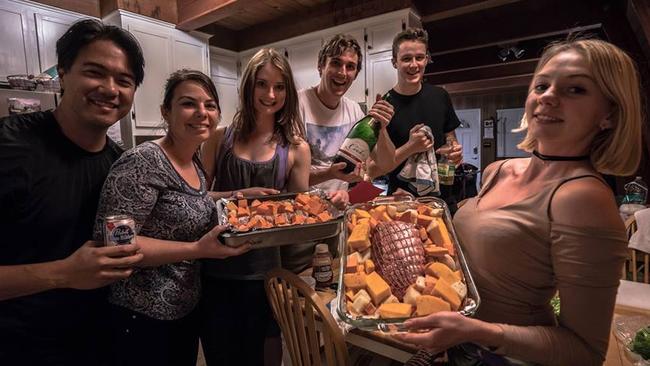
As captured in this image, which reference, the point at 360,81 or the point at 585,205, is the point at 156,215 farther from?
the point at 360,81

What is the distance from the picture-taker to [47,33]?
3.01 meters

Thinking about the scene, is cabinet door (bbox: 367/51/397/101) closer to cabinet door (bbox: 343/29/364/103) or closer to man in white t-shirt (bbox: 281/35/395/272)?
cabinet door (bbox: 343/29/364/103)

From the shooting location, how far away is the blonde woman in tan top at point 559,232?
0.71m

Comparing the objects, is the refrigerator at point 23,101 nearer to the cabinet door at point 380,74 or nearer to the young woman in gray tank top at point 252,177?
the young woman in gray tank top at point 252,177

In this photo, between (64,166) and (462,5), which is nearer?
(64,166)

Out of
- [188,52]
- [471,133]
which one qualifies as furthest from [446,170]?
[471,133]

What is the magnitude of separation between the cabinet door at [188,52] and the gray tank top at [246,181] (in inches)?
112

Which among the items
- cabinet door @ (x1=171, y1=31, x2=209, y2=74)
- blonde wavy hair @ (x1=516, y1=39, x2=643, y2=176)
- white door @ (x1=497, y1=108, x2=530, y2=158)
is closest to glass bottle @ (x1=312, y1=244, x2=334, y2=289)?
blonde wavy hair @ (x1=516, y1=39, x2=643, y2=176)

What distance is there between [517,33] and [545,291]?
4.22 m

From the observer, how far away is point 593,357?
734 mm

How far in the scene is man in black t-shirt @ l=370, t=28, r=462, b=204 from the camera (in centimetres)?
187

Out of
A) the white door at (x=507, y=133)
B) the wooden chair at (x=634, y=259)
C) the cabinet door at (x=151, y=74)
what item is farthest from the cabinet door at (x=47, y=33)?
the white door at (x=507, y=133)

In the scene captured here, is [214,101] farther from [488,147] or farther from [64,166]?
[488,147]

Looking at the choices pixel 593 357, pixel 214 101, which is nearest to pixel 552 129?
pixel 593 357
